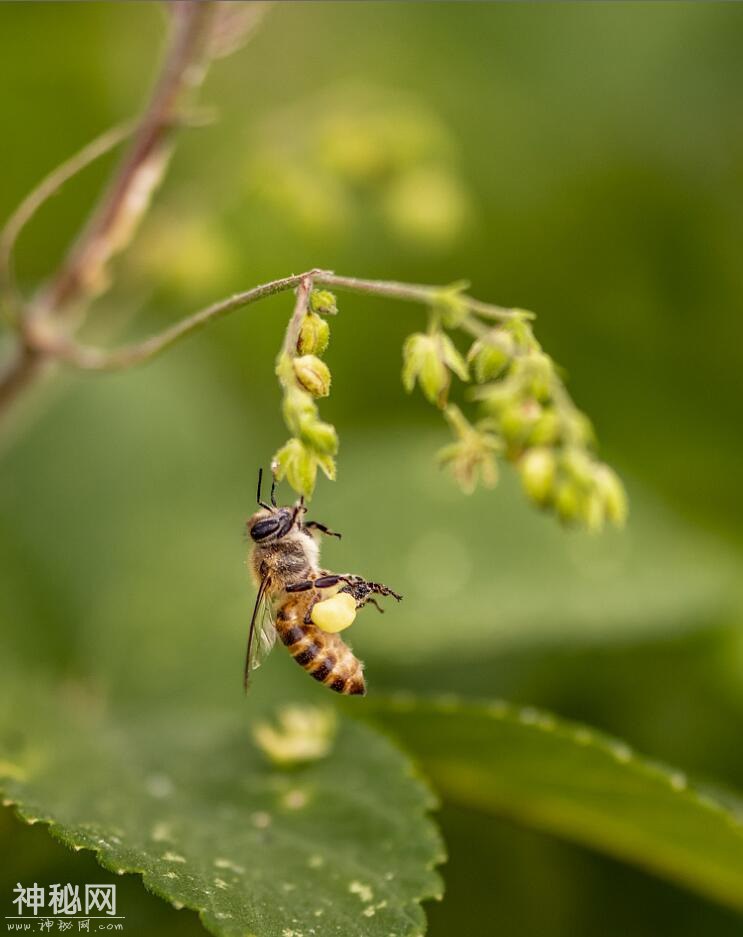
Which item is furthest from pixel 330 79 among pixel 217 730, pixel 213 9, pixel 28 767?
pixel 28 767

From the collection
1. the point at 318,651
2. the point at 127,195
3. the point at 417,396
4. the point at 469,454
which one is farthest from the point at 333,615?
the point at 417,396

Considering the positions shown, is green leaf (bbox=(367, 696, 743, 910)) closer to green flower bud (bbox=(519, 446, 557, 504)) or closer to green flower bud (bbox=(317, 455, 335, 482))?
green flower bud (bbox=(519, 446, 557, 504))

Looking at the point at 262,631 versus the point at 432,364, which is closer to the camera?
the point at 432,364

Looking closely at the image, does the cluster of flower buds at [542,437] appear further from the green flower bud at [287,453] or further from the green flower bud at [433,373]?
the green flower bud at [287,453]

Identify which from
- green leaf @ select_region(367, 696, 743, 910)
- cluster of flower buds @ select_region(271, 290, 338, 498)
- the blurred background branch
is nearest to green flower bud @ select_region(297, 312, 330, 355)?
cluster of flower buds @ select_region(271, 290, 338, 498)

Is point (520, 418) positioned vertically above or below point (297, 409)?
above

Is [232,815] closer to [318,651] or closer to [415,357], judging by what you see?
[318,651]

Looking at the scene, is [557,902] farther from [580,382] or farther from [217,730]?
[580,382]
